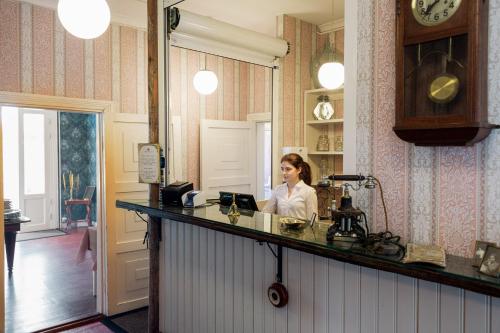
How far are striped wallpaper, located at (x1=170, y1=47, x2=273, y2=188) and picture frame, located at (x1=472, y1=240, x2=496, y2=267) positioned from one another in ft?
11.2

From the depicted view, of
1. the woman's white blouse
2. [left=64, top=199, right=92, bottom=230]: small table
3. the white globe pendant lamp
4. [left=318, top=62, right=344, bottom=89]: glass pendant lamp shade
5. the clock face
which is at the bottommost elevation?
[left=64, top=199, right=92, bottom=230]: small table

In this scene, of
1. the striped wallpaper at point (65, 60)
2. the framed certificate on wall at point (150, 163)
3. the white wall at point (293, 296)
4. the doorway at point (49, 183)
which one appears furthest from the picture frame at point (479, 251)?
the doorway at point (49, 183)

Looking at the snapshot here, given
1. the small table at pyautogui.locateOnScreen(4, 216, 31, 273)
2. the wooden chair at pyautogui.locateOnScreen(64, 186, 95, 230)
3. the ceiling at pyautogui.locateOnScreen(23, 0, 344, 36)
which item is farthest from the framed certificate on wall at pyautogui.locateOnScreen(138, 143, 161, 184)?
the wooden chair at pyautogui.locateOnScreen(64, 186, 95, 230)

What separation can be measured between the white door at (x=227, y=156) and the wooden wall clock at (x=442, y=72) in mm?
3443

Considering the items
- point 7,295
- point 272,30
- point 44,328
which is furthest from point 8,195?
point 272,30

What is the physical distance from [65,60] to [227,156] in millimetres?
2163

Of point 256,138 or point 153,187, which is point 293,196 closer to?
point 153,187

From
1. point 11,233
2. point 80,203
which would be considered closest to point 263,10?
point 11,233

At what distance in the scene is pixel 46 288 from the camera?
16.4 ft

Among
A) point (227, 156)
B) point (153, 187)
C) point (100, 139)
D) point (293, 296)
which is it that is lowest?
point (293, 296)

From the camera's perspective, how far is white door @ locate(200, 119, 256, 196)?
491cm

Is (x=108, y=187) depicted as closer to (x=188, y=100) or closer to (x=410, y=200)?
(x=188, y=100)

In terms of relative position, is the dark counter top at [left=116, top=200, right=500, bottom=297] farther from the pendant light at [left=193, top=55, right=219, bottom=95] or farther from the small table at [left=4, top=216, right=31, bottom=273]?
the small table at [left=4, top=216, right=31, bottom=273]

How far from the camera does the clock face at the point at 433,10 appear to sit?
147 cm
